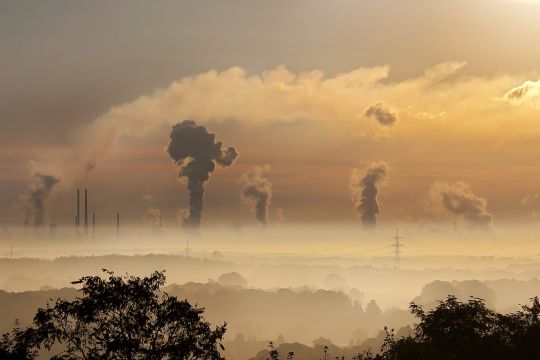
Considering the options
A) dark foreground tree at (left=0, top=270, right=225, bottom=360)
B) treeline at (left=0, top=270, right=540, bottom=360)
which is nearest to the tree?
treeline at (left=0, top=270, right=540, bottom=360)

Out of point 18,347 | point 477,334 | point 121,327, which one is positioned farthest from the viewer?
point 477,334

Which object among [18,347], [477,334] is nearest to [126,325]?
[18,347]

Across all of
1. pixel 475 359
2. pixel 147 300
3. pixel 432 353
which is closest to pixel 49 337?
pixel 147 300

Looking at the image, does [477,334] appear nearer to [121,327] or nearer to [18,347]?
[121,327]

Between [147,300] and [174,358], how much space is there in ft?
13.3

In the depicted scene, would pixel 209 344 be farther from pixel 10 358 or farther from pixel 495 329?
pixel 495 329

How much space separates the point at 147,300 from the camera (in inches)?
1991

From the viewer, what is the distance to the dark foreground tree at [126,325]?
49.2 m

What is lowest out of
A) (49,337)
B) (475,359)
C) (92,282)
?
(475,359)

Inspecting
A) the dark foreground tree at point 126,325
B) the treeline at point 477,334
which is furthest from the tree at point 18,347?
the treeline at point 477,334

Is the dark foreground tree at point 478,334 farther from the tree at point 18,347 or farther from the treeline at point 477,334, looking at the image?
the tree at point 18,347

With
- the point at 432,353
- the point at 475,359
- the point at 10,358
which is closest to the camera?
the point at 10,358

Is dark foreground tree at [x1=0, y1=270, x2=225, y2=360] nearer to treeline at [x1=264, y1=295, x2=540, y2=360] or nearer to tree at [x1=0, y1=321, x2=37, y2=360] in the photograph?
tree at [x1=0, y1=321, x2=37, y2=360]

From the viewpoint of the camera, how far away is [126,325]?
49625mm
